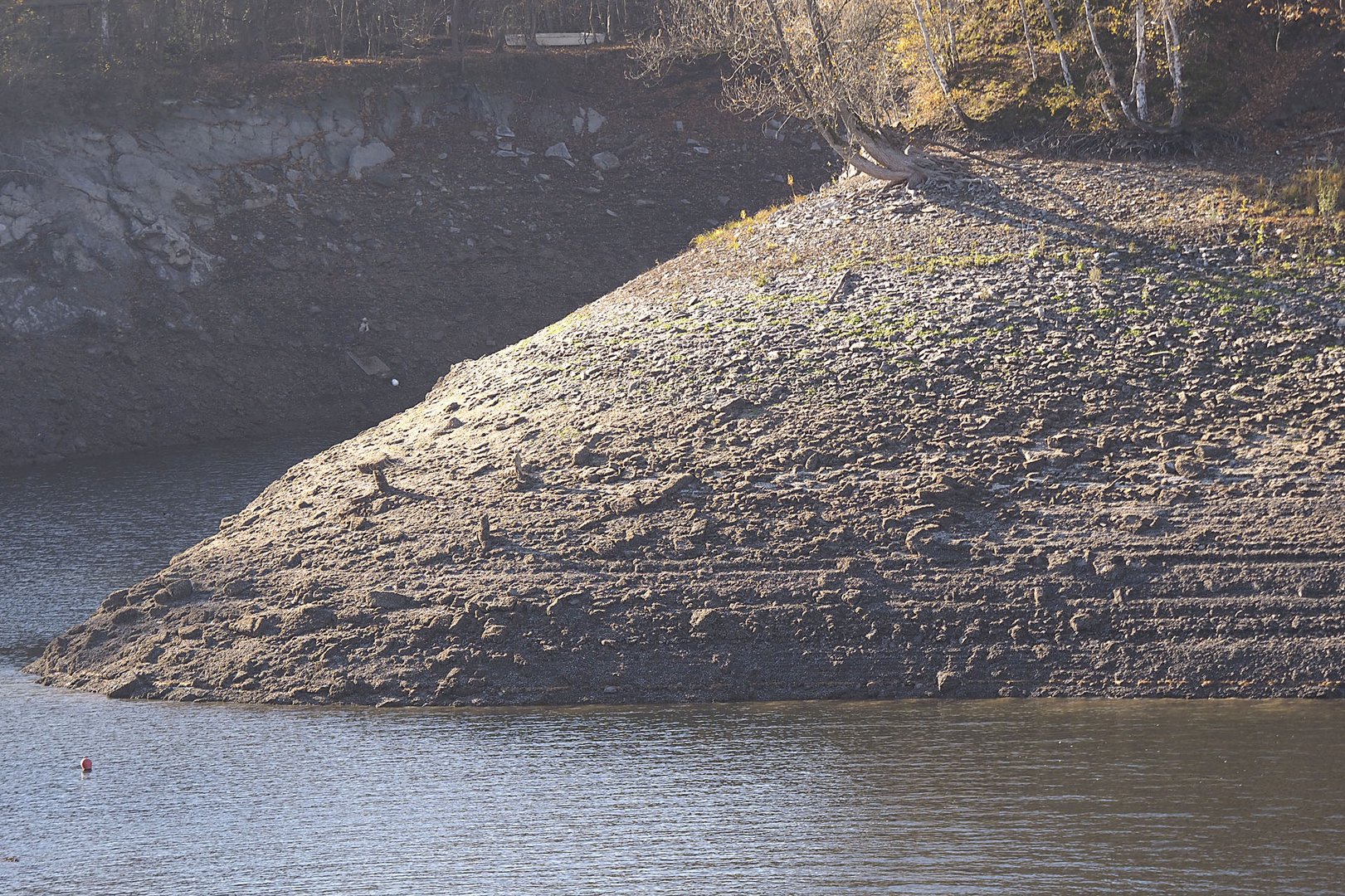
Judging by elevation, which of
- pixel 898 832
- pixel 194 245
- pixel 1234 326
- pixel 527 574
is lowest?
pixel 898 832

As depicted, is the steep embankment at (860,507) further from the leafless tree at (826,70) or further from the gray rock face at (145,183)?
the gray rock face at (145,183)

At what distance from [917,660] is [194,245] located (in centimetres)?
2584

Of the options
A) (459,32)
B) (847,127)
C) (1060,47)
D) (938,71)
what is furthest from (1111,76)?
(459,32)

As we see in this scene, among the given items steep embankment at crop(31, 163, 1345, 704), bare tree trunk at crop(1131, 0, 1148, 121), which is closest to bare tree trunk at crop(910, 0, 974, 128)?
bare tree trunk at crop(1131, 0, 1148, 121)

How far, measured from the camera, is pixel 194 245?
35.1 m

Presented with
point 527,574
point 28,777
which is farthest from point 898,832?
point 28,777

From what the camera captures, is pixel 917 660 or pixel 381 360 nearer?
pixel 917 660

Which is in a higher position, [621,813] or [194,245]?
[194,245]

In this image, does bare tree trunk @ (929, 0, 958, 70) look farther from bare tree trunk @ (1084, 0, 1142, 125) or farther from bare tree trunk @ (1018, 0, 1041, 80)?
bare tree trunk @ (1084, 0, 1142, 125)

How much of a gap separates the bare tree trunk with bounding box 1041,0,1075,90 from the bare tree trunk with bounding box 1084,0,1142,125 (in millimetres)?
542

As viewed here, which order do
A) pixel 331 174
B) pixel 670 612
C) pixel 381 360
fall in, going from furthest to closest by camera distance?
pixel 331 174
pixel 381 360
pixel 670 612

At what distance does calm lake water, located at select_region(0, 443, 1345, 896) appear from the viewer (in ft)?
37.6

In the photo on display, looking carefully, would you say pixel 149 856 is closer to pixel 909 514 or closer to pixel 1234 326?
pixel 909 514

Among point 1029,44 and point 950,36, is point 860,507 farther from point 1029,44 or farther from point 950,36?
point 950,36
